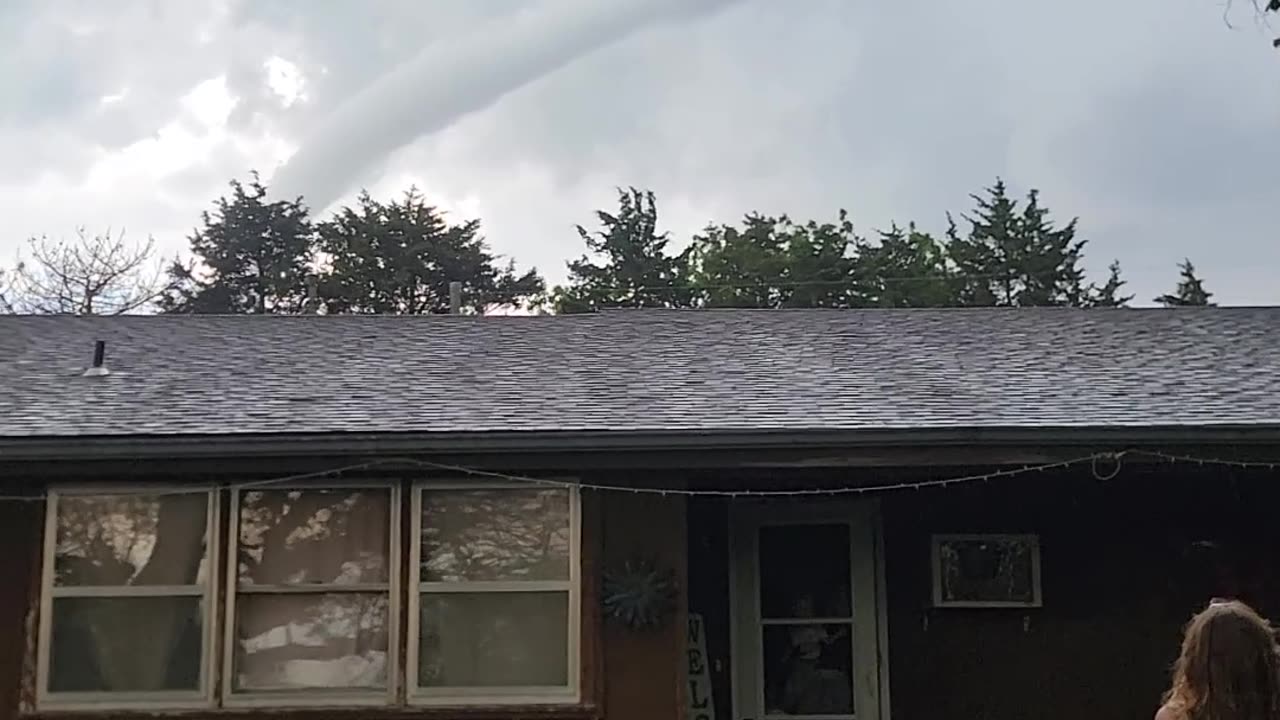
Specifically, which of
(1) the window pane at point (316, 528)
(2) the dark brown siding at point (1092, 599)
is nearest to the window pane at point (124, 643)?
(1) the window pane at point (316, 528)

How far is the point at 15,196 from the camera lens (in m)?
23.4

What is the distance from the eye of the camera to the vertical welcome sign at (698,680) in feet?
26.4

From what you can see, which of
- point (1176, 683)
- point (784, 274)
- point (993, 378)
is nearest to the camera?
point (1176, 683)

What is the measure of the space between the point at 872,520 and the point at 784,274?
29.4 meters

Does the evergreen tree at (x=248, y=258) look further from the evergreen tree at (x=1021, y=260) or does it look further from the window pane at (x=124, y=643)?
the window pane at (x=124, y=643)

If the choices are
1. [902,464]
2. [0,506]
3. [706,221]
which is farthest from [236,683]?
[706,221]

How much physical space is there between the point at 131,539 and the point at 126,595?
0.28 m

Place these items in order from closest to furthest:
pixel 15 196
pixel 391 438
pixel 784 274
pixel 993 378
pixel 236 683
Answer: pixel 391 438 → pixel 236 683 → pixel 993 378 → pixel 15 196 → pixel 784 274

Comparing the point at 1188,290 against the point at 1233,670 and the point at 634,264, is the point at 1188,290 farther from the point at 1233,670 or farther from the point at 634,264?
the point at 1233,670

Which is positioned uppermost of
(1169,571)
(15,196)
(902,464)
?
(15,196)

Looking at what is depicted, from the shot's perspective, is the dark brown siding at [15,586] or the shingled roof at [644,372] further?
the dark brown siding at [15,586]

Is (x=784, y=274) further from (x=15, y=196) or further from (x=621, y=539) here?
(x=621, y=539)

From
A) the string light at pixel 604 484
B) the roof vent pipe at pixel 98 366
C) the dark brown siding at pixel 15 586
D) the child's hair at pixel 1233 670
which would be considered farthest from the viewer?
the roof vent pipe at pixel 98 366

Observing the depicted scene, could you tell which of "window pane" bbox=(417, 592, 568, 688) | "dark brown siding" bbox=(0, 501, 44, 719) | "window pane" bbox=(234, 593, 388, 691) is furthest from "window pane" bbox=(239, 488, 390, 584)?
"dark brown siding" bbox=(0, 501, 44, 719)
